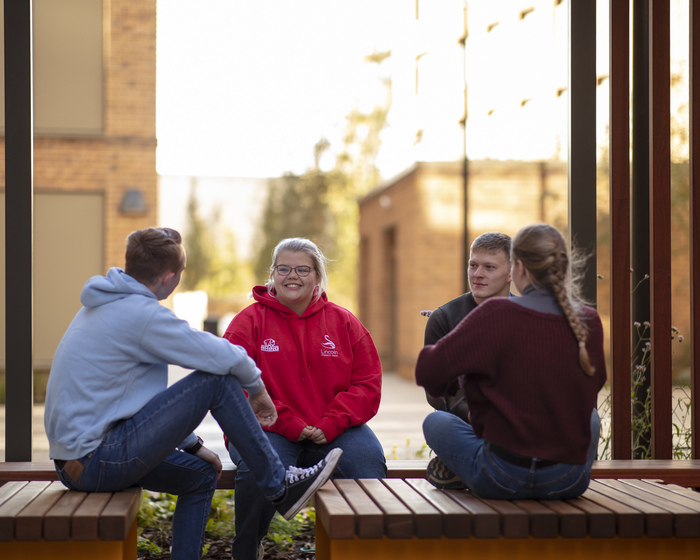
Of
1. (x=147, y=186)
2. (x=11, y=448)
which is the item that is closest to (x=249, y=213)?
(x=147, y=186)

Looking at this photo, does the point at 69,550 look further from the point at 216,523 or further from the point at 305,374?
the point at 216,523

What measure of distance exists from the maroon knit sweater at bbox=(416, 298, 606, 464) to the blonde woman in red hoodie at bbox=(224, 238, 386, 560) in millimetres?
897

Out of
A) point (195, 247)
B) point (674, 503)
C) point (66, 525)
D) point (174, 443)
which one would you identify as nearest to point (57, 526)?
point (66, 525)

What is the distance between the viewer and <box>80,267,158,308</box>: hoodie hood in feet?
8.71

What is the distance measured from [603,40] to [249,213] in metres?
29.5

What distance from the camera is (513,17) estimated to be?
19266mm

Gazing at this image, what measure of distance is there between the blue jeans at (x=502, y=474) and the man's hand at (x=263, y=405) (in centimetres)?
64

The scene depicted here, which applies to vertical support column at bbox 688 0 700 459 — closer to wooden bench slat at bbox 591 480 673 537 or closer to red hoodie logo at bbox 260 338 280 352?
wooden bench slat at bbox 591 480 673 537

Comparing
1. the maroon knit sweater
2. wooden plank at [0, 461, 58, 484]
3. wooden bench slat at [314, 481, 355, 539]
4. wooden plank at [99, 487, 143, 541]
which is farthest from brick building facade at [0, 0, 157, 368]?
the maroon knit sweater

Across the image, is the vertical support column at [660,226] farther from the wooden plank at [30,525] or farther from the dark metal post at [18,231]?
the dark metal post at [18,231]

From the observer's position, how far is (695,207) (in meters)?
3.86

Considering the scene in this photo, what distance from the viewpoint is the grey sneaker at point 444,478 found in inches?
109

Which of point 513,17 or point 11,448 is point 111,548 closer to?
point 11,448

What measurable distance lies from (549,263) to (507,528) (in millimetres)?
A: 800
